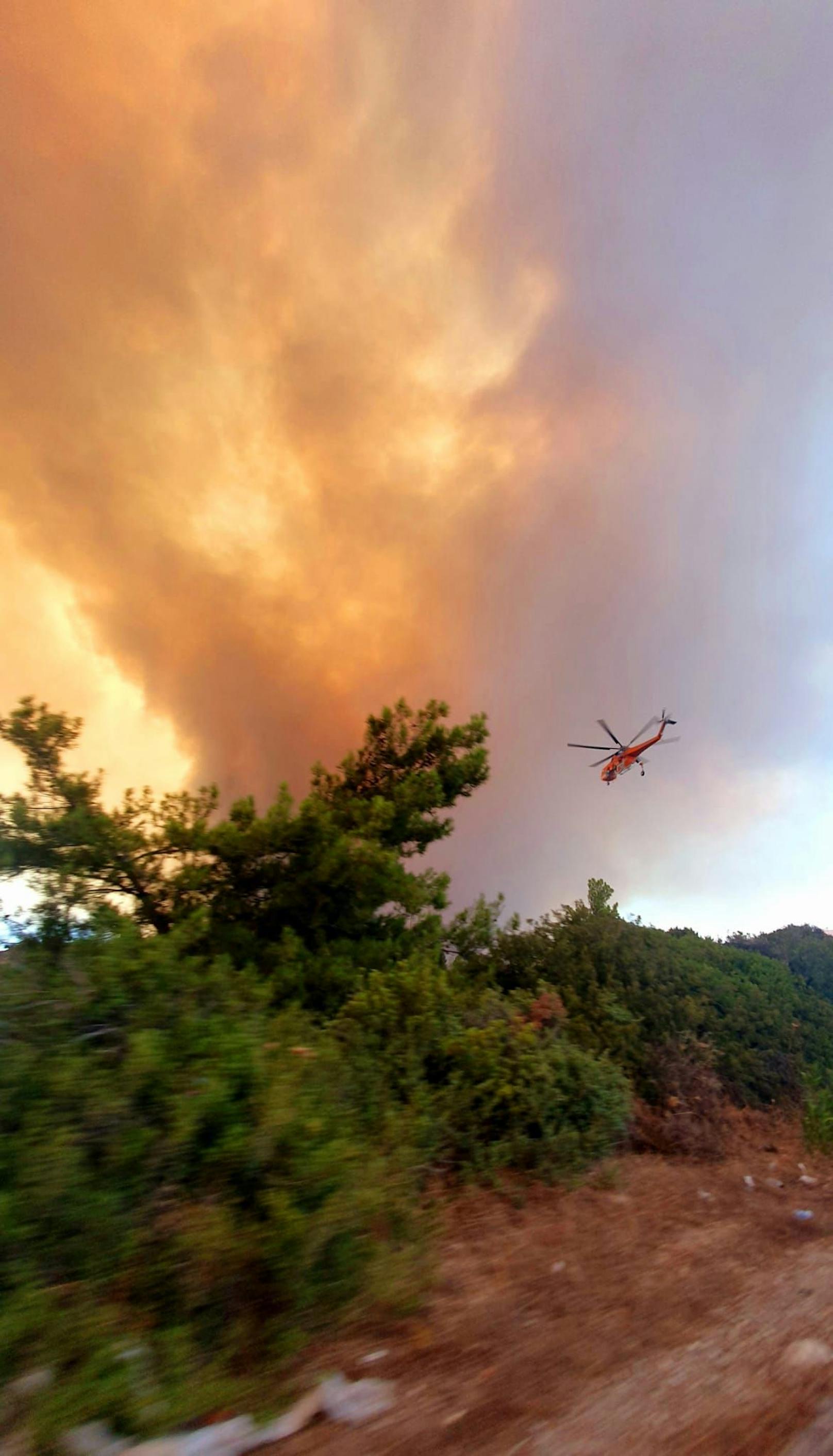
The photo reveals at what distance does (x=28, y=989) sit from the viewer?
152 inches

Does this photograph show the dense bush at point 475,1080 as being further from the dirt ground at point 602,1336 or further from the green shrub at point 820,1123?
the green shrub at point 820,1123

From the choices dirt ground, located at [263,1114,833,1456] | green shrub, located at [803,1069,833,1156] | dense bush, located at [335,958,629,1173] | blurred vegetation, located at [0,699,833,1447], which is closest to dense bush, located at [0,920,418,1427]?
blurred vegetation, located at [0,699,833,1447]

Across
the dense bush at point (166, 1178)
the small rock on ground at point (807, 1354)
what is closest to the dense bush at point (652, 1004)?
the small rock on ground at point (807, 1354)

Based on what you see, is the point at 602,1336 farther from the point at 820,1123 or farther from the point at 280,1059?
the point at 820,1123

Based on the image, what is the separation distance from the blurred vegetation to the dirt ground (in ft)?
1.26

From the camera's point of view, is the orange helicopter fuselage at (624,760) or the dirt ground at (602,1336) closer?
the dirt ground at (602,1336)

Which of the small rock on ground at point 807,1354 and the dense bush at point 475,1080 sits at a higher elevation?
the dense bush at point 475,1080

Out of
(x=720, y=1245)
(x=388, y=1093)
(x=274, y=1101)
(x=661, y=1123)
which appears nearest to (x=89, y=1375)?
(x=274, y=1101)

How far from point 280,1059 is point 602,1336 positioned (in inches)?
85.7

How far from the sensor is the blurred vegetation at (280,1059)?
2.90 metres

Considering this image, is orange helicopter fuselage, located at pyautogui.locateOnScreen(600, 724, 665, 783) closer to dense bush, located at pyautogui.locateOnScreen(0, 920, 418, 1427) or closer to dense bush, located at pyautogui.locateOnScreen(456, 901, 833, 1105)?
dense bush, located at pyautogui.locateOnScreen(456, 901, 833, 1105)

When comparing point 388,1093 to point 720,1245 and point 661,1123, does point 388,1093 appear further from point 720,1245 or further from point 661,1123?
point 661,1123

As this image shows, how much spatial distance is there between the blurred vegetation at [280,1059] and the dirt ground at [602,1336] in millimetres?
385

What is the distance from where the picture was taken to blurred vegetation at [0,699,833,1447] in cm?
290
